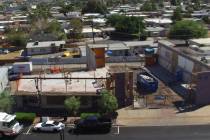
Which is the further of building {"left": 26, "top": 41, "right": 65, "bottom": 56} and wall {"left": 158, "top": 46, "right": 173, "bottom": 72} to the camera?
building {"left": 26, "top": 41, "right": 65, "bottom": 56}

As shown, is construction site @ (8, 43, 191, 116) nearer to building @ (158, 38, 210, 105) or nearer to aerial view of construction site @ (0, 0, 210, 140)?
aerial view of construction site @ (0, 0, 210, 140)

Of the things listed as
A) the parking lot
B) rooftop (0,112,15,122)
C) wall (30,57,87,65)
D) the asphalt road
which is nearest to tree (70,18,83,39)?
wall (30,57,87,65)

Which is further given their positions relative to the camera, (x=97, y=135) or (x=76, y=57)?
(x=76, y=57)

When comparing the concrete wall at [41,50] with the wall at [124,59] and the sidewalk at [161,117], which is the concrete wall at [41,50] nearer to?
the wall at [124,59]

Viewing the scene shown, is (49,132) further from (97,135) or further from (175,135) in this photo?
(175,135)

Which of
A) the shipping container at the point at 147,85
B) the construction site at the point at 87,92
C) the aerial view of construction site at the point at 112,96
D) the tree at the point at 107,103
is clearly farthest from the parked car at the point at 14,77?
the tree at the point at 107,103

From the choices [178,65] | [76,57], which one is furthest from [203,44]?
[76,57]
